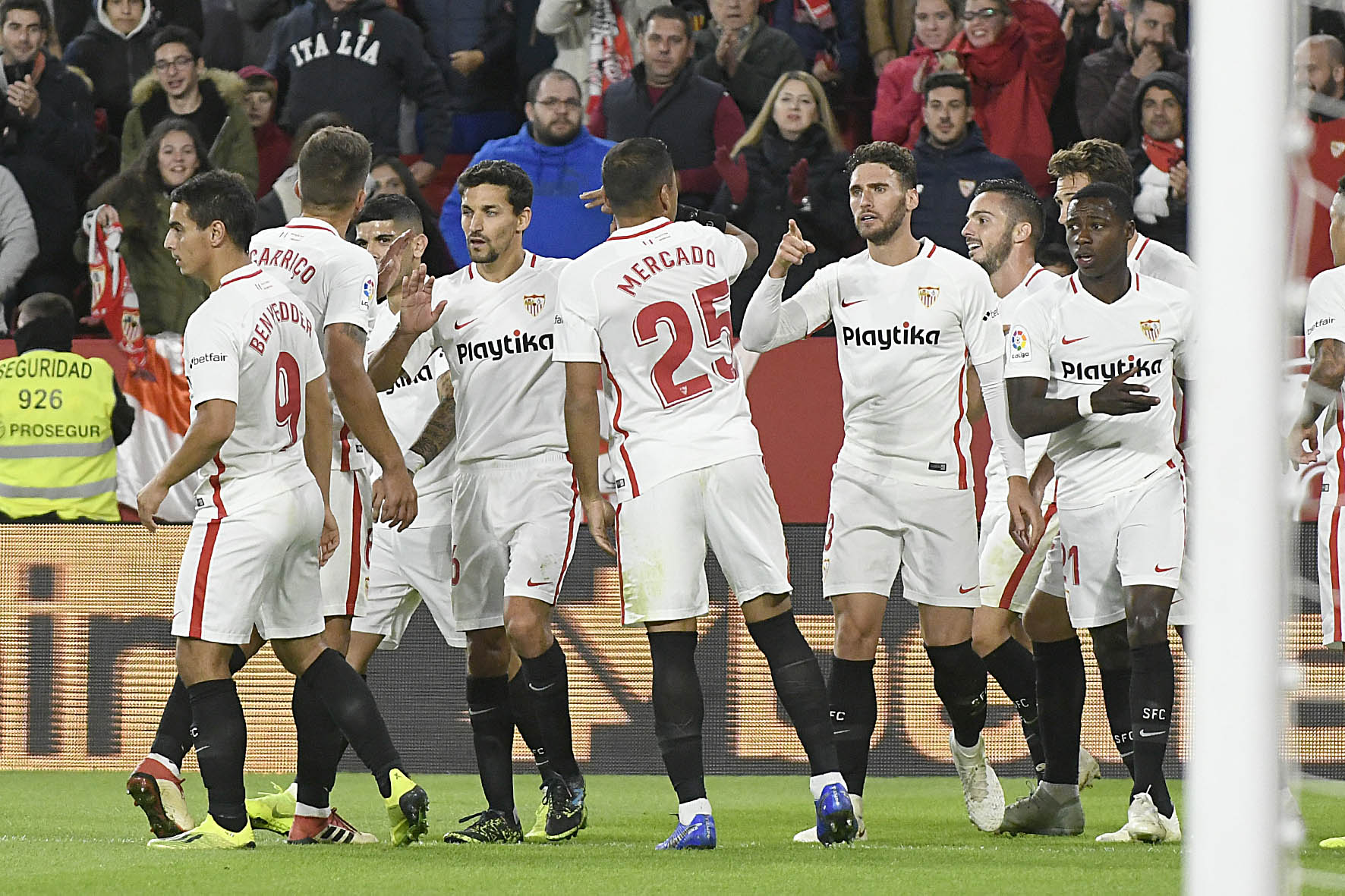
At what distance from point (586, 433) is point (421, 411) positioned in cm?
152

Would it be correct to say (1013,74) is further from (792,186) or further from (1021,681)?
(1021,681)

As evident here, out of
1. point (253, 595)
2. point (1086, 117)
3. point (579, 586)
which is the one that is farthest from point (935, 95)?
point (253, 595)

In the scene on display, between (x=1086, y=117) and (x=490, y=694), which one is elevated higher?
(x=1086, y=117)

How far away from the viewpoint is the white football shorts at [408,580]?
6801mm

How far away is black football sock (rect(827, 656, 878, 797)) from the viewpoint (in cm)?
637

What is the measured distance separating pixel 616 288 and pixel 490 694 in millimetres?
1566

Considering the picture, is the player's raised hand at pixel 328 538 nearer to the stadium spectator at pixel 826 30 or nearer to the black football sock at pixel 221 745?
the black football sock at pixel 221 745

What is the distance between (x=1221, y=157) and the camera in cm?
271

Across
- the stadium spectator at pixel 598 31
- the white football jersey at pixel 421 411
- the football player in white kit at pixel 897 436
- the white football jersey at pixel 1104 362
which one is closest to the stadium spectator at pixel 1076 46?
the stadium spectator at pixel 598 31

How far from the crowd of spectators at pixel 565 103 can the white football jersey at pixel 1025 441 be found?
2326 mm

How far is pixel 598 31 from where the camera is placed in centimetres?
1084

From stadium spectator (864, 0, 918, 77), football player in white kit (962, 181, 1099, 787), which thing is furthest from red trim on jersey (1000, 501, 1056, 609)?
stadium spectator (864, 0, 918, 77)

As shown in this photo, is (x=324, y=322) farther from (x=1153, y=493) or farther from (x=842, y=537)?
(x=1153, y=493)

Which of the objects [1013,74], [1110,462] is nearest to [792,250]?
[1110,462]
